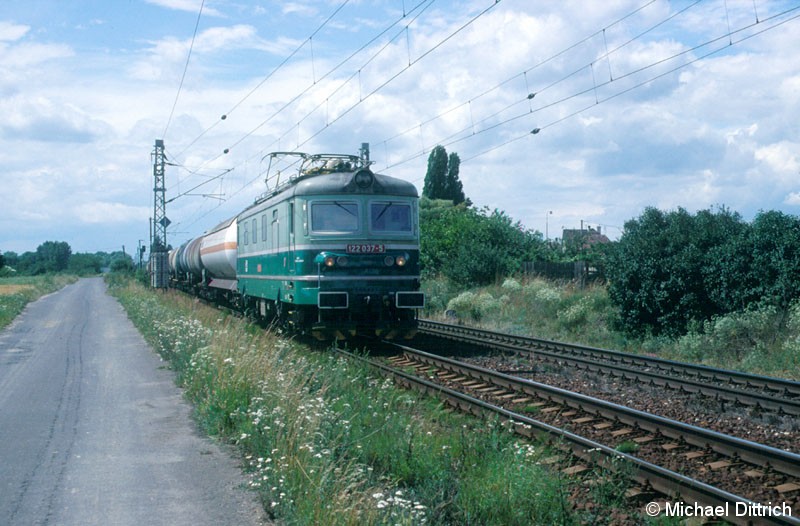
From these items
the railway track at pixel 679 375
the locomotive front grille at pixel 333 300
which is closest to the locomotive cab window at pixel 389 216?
the locomotive front grille at pixel 333 300

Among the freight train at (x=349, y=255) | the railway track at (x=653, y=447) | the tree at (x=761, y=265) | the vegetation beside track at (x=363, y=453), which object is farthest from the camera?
the tree at (x=761, y=265)

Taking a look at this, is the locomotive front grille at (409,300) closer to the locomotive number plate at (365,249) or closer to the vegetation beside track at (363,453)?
the locomotive number plate at (365,249)

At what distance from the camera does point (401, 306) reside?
14.4 metres

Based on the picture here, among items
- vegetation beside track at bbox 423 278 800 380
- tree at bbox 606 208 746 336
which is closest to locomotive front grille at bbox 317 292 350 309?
vegetation beside track at bbox 423 278 800 380

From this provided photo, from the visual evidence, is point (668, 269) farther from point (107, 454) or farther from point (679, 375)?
point (107, 454)

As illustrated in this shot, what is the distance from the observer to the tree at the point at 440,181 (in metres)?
60.6

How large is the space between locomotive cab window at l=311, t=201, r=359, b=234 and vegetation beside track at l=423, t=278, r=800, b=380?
6.97 metres

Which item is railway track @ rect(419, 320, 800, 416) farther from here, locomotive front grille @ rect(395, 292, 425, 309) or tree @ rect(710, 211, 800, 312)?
tree @ rect(710, 211, 800, 312)

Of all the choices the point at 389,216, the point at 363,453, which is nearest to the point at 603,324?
the point at 389,216

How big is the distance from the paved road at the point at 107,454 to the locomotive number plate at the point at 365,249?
405 cm

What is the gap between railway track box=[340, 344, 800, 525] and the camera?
6.09 metres

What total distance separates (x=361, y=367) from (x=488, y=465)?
5.55 m

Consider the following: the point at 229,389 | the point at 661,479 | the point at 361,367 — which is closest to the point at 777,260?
the point at 361,367

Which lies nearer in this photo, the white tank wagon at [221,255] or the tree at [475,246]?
the white tank wagon at [221,255]
